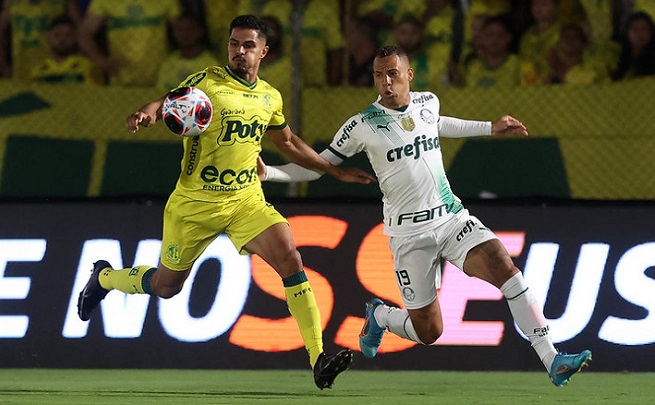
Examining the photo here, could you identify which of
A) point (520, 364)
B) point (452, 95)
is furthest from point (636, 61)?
point (520, 364)

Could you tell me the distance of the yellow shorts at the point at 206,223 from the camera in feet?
30.9

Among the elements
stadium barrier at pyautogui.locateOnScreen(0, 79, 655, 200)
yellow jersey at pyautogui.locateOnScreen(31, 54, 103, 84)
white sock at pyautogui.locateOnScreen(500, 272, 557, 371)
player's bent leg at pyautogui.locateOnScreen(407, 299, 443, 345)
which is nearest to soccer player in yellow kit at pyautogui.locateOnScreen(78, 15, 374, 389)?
player's bent leg at pyautogui.locateOnScreen(407, 299, 443, 345)

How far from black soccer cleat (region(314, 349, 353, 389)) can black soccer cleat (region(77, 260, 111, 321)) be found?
2365 mm

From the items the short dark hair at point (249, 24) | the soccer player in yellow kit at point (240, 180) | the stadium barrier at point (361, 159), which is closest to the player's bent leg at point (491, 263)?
the soccer player in yellow kit at point (240, 180)

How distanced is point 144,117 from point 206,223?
1.41 m

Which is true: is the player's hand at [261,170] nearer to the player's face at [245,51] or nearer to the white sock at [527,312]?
the player's face at [245,51]

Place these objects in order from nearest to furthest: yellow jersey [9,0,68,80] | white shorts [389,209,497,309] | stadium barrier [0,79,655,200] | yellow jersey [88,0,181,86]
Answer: white shorts [389,209,497,309] < stadium barrier [0,79,655,200] < yellow jersey [88,0,181,86] < yellow jersey [9,0,68,80]

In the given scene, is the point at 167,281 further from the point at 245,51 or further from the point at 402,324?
the point at 245,51

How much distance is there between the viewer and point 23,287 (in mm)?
11312

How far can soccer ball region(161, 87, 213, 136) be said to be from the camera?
28.7ft

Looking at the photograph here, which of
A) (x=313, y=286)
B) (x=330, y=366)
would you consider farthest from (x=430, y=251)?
(x=313, y=286)

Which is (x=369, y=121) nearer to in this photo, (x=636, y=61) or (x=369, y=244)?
(x=369, y=244)

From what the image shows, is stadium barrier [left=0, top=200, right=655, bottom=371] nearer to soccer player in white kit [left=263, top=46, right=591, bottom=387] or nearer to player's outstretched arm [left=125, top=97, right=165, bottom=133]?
soccer player in white kit [left=263, top=46, right=591, bottom=387]

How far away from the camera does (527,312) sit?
860cm
